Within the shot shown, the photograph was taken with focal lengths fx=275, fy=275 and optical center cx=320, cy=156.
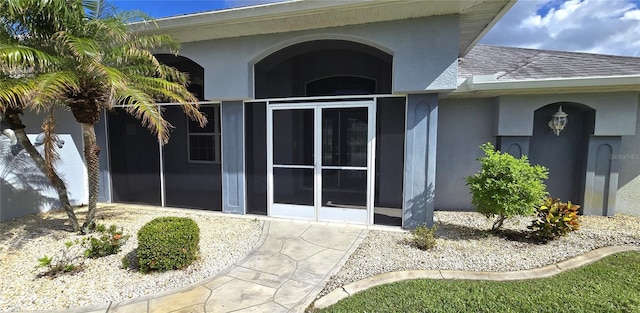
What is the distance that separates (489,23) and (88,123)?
8100 mm

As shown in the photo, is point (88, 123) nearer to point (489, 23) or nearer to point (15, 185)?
point (15, 185)

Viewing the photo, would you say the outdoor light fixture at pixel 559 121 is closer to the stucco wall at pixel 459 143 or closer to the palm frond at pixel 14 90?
the stucco wall at pixel 459 143

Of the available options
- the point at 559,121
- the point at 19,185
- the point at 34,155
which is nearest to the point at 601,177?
the point at 559,121

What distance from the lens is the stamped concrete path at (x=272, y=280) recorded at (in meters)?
3.34

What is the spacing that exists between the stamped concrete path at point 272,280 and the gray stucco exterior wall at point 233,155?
63.1 inches

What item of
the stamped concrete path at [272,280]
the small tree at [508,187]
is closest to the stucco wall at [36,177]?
the stamped concrete path at [272,280]

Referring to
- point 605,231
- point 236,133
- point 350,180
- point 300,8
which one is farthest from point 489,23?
point 236,133

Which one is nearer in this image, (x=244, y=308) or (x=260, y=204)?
(x=244, y=308)

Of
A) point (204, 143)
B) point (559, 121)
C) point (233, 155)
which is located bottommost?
point (233, 155)

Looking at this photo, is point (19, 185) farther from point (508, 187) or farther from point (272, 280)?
point (508, 187)

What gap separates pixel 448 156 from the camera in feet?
24.5

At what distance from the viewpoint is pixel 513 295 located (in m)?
3.48

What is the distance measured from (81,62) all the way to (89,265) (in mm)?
3219

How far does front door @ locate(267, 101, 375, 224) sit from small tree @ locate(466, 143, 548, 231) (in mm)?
2194
